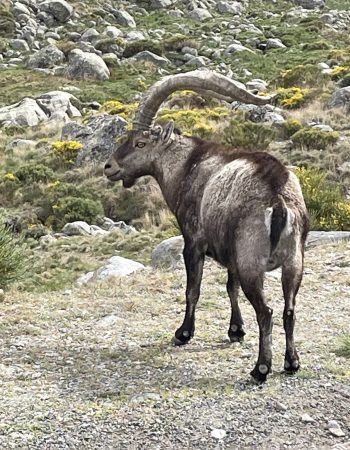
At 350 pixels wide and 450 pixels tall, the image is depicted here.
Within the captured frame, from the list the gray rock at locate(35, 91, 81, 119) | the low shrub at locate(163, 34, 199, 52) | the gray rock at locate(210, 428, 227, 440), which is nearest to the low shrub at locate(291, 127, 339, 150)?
the gray rock at locate(35, 91, 81, 119)

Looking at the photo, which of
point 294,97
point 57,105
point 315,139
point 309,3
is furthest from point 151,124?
point 309,3

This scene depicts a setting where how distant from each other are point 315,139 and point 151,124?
1255cm

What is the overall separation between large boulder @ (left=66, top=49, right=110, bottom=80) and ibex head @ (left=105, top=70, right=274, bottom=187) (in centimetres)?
3457

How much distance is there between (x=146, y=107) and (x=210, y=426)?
3.64 metres

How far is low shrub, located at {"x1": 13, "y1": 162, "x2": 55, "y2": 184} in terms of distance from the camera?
68.9 ft

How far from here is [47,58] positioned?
4488 centimetres

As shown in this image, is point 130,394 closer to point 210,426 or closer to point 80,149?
point 210,426

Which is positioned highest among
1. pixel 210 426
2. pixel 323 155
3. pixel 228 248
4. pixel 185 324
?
pixel 228 248

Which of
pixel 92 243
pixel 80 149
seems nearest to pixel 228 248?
pixel 92 243

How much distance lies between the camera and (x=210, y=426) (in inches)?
210

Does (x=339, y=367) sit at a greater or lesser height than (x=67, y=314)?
greater

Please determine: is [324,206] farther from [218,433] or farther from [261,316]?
[218,433]

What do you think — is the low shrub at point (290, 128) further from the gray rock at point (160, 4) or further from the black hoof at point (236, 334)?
the gray rock at point (160, 4)

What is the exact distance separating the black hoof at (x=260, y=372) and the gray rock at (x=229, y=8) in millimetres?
58455
